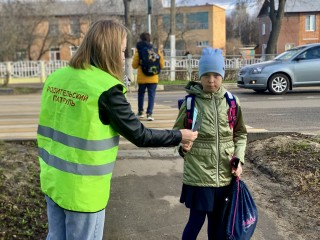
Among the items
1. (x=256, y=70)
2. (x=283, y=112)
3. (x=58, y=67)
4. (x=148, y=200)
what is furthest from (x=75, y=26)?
(x=148, y=200)

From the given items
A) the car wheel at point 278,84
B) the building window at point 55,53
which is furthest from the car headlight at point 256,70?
the building window at point 55,53

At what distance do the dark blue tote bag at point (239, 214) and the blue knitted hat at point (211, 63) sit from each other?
828mm

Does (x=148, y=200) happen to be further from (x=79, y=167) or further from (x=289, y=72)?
(x=289, y=72)

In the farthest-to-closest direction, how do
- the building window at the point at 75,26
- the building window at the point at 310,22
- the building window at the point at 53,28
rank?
the building window at the point at 310,22, the building window at the point at 75,26, the building window at the point at 53,28

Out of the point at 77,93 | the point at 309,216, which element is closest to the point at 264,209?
the point at 309,216

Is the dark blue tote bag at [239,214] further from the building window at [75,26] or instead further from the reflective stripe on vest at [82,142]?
the building window at [75,26]

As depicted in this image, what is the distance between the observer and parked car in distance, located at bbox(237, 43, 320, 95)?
46.7 ft

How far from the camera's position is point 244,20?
87750 mm

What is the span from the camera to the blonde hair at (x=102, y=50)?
2.30 meters

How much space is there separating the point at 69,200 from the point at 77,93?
0.58m

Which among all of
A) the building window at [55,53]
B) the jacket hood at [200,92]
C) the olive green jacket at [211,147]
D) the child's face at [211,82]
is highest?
the building window at [55,53]

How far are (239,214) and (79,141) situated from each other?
4.52ft

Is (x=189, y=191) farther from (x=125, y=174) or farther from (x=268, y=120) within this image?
(x=268, y=120)

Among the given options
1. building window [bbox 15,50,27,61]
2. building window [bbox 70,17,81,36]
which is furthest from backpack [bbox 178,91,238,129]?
building window [bbox 70,17,81,36]
